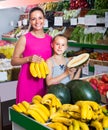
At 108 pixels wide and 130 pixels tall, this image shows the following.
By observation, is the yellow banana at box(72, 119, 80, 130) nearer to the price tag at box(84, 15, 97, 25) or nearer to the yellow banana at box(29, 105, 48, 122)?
the yellow banana at box(29, 105, 48, 122)

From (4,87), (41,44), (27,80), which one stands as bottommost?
(4,87)

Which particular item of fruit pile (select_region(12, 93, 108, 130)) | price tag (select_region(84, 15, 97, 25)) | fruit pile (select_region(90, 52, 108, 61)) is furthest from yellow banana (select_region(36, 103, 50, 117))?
price tag (select_region(84, 15, 97, 25))

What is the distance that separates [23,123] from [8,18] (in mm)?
4637

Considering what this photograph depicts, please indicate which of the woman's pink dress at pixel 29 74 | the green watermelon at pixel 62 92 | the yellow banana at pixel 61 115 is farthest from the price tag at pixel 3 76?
the yellow banana at pixel 61 115

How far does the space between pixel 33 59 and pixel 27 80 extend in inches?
15.2

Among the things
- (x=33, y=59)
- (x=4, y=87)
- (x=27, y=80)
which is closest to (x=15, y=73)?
(x=4, y=87)

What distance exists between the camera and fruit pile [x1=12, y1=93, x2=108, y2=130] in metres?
1.58

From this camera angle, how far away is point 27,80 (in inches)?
115

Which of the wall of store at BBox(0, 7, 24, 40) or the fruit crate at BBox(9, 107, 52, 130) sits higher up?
the wall of store at BBox(0, 7, 24, 40)

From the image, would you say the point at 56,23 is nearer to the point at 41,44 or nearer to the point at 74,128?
the point at 41,44

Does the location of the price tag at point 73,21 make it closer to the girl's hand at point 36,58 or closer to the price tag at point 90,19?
the price tag at point 90,19

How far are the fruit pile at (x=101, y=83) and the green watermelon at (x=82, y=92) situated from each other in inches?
12.2

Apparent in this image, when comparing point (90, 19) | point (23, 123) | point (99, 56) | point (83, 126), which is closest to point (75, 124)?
point (83, 126)

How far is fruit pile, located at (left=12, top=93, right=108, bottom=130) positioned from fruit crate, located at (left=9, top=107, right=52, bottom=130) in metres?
0.03
